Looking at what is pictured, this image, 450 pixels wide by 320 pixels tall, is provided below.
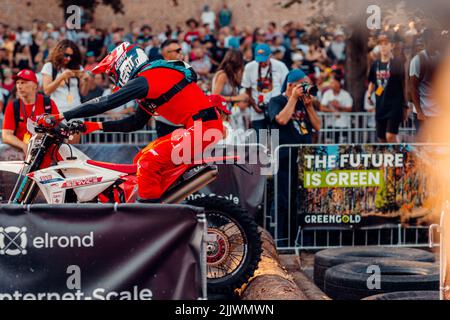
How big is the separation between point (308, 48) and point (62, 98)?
29.7 feet

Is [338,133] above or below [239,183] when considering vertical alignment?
above

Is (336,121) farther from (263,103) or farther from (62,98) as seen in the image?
(62,98)

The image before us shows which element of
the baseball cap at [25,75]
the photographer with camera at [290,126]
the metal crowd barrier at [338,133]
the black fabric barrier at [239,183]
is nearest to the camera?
the baseball cap at [25,75]

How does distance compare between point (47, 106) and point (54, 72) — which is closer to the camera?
point (47, 106)

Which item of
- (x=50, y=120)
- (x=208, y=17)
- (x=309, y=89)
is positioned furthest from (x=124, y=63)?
(x=208, y=17)

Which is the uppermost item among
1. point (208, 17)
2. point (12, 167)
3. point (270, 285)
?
point (208, 17)

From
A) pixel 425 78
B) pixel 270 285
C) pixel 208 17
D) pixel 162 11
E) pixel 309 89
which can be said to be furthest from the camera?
pixel 162 11

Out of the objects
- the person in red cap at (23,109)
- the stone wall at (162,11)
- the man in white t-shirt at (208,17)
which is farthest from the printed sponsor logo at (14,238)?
the stone wall at (162,11)

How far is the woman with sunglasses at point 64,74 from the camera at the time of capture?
11.6 metres

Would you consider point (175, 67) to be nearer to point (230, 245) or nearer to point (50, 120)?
point (50, 120)

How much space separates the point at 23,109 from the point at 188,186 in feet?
9.29

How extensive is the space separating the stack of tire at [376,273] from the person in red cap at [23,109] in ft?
10.4

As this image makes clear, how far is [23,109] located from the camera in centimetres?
958

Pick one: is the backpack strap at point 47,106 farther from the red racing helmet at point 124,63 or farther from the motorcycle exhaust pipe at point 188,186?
the motorcycle exhaust pipe at point 188,186
